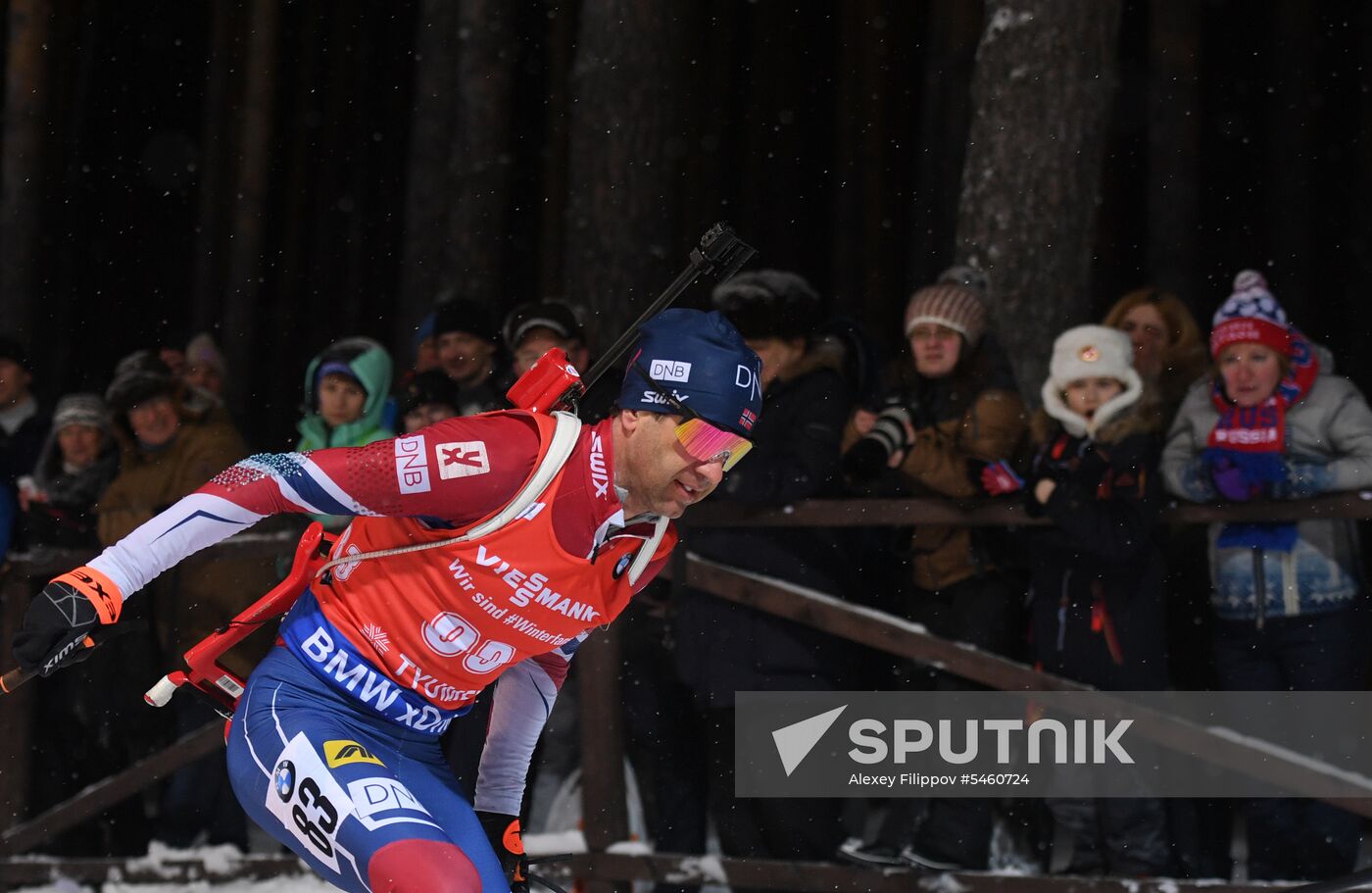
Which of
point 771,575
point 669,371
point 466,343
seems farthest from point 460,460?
point 466,343

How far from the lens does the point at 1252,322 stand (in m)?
4.78

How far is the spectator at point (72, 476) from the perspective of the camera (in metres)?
6.04

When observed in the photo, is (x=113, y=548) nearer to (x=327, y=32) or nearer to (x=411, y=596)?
(x=411, y=596)

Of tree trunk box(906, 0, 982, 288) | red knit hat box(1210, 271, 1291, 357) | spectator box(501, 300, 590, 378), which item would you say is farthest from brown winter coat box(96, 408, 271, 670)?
tree trunk box(906, 0, 982, 288)

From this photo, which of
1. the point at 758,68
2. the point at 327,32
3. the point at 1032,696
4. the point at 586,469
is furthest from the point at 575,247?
the point at 327,32

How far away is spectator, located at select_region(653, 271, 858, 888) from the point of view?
16.5ft

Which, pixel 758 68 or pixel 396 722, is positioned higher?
pixel 758 68

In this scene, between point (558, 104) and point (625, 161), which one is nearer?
point (625, 161)

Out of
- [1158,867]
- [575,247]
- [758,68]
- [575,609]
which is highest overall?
[758,68]

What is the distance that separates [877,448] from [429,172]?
5.79 meters

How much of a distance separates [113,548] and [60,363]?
1240cm

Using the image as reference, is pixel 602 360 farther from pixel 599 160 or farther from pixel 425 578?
pixel 599 160

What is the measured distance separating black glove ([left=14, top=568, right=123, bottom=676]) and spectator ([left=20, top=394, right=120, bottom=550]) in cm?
→ 329

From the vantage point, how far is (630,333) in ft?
11.4
